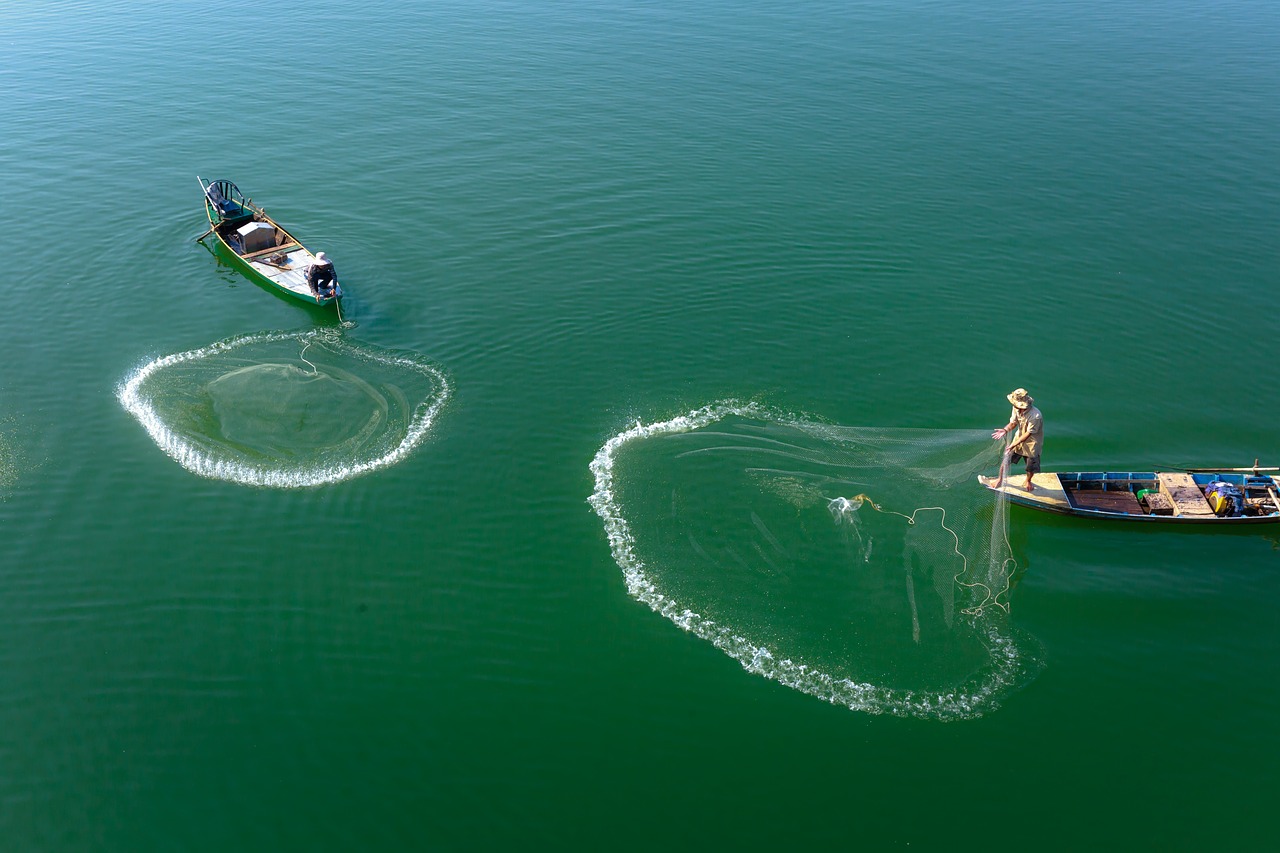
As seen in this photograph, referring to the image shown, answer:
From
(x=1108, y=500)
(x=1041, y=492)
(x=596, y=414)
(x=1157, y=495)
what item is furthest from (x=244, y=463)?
(x=1157, y=495)

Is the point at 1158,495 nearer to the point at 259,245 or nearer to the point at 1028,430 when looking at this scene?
the point at 1028,430

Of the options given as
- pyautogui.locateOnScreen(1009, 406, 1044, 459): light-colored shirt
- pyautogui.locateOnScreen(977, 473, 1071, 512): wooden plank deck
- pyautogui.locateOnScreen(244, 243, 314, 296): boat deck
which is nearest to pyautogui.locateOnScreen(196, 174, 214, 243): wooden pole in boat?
pyautogui.locateOnScreen(244, 243, 314, 296): boat deck

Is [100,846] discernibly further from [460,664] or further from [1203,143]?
[1203,143]

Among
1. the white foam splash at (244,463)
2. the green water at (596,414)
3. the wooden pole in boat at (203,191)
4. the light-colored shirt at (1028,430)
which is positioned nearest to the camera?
the green water at (596,414)

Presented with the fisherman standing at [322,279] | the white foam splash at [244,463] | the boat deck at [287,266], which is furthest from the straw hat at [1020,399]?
the boat deck at [287,266]

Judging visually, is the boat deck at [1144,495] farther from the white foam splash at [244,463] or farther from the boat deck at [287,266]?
the boat deck at [287,266]
